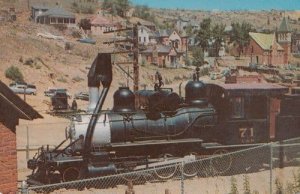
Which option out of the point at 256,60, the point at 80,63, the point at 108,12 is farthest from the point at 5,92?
the point at 108,12

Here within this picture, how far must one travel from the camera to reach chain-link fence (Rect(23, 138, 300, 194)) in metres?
15.2

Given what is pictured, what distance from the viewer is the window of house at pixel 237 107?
17.5m

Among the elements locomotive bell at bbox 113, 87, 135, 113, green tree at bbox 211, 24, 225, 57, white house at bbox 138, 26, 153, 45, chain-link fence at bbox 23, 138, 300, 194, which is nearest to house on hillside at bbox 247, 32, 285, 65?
green tree at bbox 211, 24, 225, 57

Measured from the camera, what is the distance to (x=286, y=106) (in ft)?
62.8

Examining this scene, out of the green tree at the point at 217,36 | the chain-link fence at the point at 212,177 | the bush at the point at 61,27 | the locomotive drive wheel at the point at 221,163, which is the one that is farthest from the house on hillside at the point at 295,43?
the locomotive drive wheel at the point at 221,163

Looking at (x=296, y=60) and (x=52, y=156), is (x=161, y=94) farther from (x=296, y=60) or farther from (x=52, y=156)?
(x=296, y=60)

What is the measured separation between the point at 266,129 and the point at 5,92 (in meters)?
11.4

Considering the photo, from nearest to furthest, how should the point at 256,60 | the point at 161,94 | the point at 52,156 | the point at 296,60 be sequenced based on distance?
1. the point at 52,156
2. the point at 161,94
3. the point at 256,60
4. the point at 296,60

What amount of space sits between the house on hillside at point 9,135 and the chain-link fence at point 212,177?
4.21m

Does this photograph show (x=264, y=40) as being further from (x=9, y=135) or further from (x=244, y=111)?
(x=9, y=135)

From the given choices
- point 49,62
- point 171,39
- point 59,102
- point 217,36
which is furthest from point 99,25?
point 59,102

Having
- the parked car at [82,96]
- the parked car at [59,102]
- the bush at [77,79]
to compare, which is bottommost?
the parked car at [82,96]

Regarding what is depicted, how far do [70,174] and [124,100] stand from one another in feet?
10.3

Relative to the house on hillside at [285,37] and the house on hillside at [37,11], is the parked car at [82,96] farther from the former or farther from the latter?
the house on hillside at [285,37]
